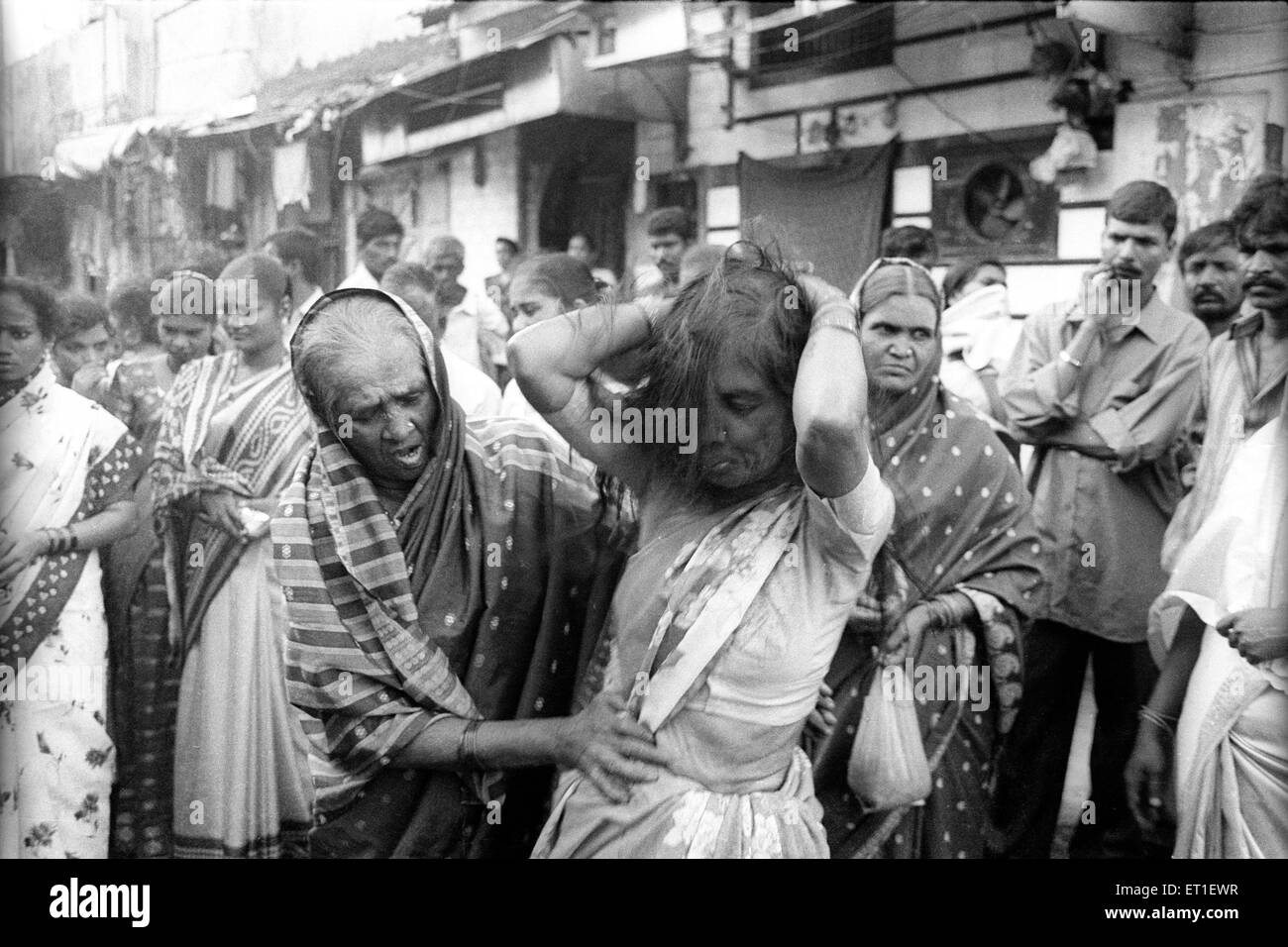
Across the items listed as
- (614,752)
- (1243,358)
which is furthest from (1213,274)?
(614,752)

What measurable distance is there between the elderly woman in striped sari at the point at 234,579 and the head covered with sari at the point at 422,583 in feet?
1.15

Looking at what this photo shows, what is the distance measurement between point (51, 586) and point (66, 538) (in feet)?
0.38

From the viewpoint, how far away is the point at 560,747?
221 cm

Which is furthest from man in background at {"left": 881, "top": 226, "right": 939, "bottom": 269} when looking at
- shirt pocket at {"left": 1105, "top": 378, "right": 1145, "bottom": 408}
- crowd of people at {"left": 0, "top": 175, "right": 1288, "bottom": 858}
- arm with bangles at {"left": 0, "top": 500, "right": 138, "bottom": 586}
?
arm with bangles at {"left": 0, "top": 500, "right": 138, "bottom": 586}

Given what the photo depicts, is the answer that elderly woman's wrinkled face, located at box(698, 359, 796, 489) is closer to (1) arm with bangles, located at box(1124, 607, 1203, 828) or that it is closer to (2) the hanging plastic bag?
(2) the hanging plastic bag

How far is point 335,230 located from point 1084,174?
178cm

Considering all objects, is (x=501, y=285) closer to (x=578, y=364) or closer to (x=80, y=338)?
(x=578, y=364)

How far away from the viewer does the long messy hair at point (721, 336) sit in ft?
6.98

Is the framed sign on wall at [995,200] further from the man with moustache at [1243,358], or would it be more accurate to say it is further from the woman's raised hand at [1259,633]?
the woman's raised hand at [1259,633]

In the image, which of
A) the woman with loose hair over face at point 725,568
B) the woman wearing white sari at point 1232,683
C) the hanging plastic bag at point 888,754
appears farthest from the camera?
the woman wearing white sari at point 1232,683

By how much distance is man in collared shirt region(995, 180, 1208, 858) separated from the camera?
2795 millimetres

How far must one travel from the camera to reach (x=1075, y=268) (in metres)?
2.87

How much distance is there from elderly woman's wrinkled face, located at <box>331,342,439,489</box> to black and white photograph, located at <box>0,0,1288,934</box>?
1cm

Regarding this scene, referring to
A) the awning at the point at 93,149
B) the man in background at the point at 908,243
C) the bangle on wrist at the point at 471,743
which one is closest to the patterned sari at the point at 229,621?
the awning at the point at 93,149
